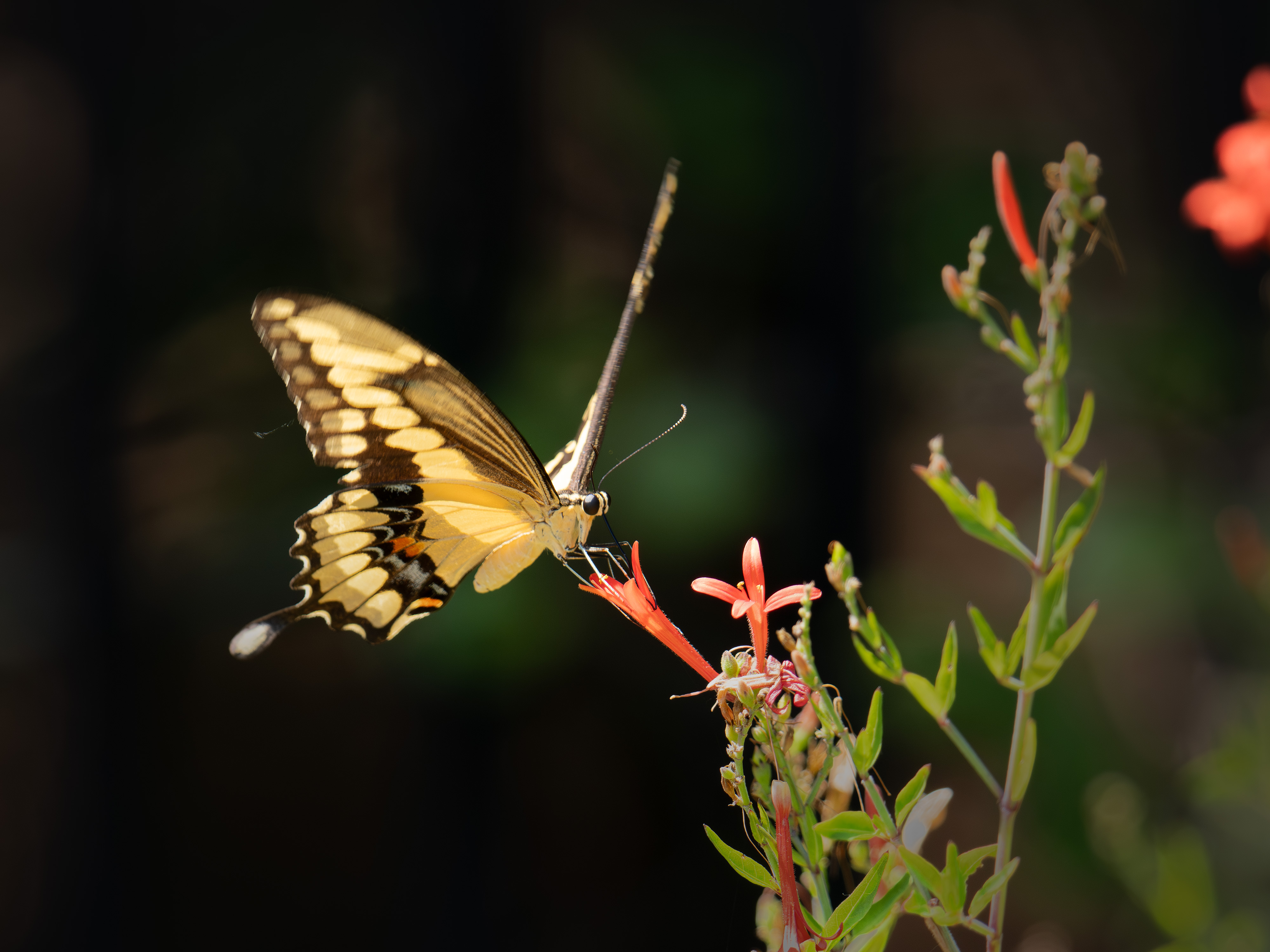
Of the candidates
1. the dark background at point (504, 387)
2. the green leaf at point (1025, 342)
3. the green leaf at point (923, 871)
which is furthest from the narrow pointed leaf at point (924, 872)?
the dark background at point (504, 387)

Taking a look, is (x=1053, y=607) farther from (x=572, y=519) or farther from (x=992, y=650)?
(x=572, y=519)

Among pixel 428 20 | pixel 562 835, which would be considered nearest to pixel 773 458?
pixel 562 835

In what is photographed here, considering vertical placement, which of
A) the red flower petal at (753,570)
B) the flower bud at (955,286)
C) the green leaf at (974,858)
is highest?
the flower bud at (955,286)

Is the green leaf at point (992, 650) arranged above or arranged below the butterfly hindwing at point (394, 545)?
below

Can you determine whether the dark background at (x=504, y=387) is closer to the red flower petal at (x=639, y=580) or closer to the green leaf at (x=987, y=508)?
the red flower petal at (x=639, y=580)

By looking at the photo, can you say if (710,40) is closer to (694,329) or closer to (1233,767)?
(694,329)

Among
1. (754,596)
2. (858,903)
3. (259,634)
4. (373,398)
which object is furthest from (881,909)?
(373,398)

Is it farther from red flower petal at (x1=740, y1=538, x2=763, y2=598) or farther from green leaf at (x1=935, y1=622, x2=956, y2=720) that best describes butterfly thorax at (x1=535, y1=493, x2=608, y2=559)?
green leaf at (x1=935, y1=622, x2=956, y2=720)
